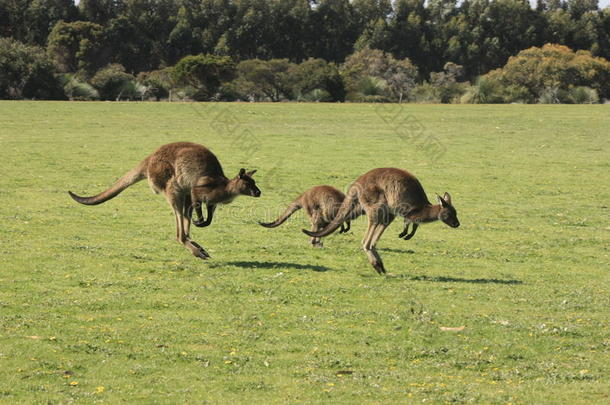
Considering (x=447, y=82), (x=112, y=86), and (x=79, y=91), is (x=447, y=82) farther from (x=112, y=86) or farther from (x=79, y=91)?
(x=79, y=91)

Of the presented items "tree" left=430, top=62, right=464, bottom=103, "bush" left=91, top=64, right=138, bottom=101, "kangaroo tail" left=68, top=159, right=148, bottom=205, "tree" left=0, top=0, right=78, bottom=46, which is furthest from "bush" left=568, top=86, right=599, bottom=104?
"kangaroo tail" left=68, top=159, right=148, bottom=205

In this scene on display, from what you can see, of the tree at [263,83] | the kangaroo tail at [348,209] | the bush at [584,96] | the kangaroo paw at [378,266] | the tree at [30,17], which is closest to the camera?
the kangaroo paw at [378,266]

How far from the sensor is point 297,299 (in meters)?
9.12

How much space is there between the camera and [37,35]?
254ft

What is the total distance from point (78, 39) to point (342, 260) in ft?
200

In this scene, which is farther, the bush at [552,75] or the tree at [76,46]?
the tree at [76,46]

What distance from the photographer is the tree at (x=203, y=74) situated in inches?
2137

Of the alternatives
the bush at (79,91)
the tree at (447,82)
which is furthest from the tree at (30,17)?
the tree at (447,82)

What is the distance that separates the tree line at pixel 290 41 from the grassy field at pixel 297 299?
117 feet

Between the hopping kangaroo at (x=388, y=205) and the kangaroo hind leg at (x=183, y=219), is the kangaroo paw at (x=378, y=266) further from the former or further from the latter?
the kangaroo hind leg at (x=183, y=219)

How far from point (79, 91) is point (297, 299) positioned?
152 ft

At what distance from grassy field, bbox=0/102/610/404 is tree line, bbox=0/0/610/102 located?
35740 millimetres

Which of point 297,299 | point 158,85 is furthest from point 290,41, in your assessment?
point 297,299

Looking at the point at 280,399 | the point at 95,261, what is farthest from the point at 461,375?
the point at 95,261
